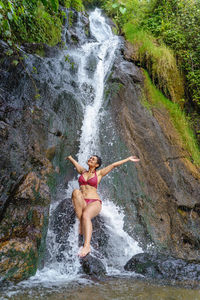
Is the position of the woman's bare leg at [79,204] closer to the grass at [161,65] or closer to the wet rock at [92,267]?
the wet rock at [92,267]

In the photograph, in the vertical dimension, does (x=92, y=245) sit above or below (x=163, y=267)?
above

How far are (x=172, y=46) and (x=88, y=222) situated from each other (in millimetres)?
7510

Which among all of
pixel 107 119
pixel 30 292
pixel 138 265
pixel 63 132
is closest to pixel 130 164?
pixel 107 119

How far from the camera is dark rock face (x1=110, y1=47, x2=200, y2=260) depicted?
512 cm

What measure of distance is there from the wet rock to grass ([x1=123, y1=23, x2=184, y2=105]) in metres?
5.95

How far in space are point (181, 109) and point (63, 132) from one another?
4.50 m

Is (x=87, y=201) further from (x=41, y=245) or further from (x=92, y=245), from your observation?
(x=41, y=245)

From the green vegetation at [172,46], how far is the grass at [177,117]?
0.32 meters

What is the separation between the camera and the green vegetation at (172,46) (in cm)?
770

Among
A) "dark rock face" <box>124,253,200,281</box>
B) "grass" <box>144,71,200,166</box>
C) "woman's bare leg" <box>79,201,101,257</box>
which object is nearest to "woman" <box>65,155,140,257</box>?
"woman's bare leg" <box>79,201,101,257</box>

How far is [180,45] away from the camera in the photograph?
8.42 meters

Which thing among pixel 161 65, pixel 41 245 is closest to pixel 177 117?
pixel 161 65

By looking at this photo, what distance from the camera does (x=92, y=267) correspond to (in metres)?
3.02

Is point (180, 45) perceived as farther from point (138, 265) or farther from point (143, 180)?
point (138, 265)
